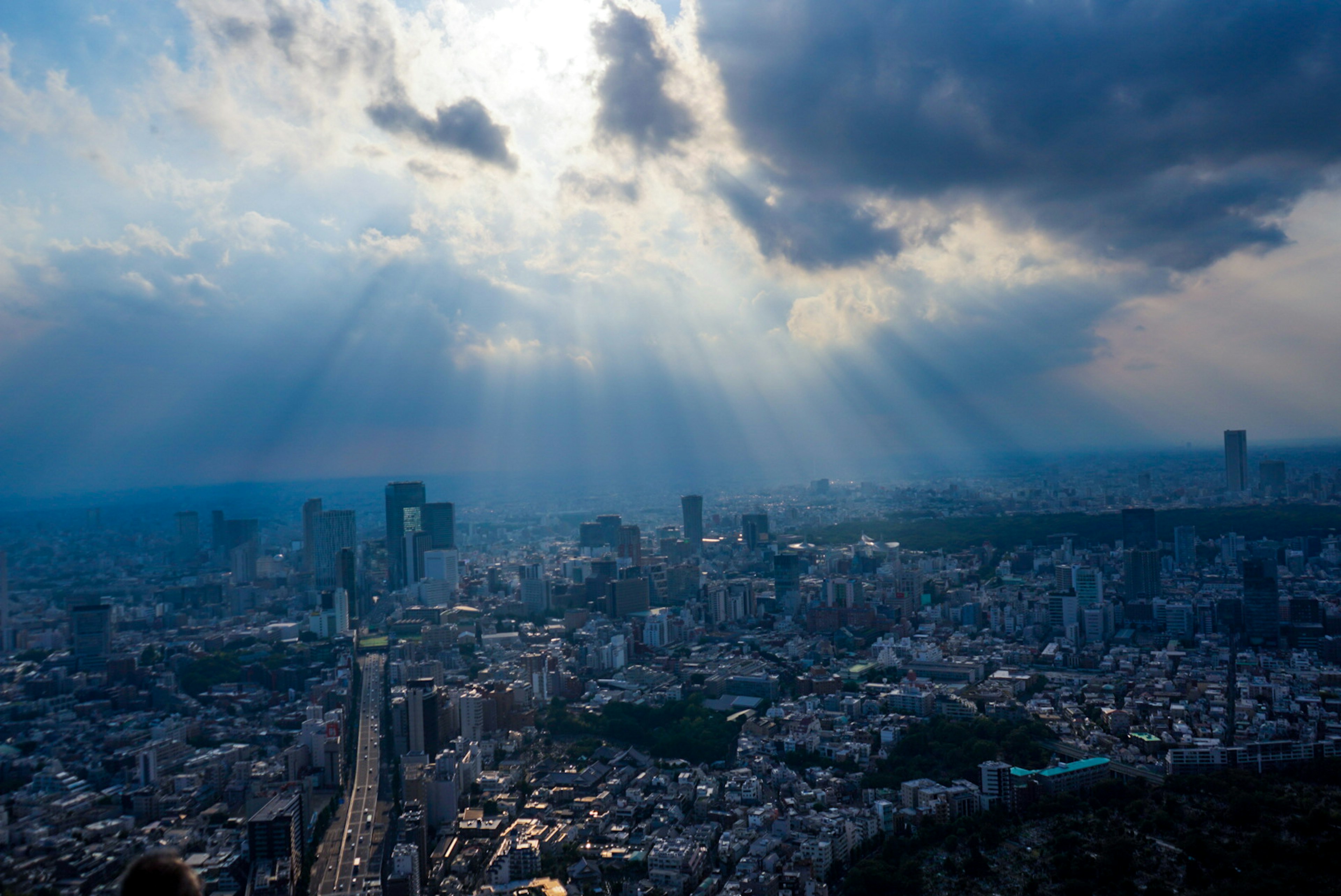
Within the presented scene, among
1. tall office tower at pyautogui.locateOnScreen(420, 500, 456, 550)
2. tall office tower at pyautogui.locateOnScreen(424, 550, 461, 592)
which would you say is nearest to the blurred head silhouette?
tall office tower at pyautogui.locateOnScreen(424, 550, 461, 592)

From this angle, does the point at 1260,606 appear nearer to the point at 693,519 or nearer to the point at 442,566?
the point at 693,519

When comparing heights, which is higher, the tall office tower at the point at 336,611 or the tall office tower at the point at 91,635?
the tall office tower at the point at 91,635

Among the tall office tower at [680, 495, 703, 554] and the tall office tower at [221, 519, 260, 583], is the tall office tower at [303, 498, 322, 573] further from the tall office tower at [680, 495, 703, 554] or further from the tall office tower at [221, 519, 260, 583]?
the tall office tower at [680, 495, 703, 554]

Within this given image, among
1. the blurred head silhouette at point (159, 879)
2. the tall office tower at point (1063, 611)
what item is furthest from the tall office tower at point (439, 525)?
the blurred head silhouette at point (159, 879)

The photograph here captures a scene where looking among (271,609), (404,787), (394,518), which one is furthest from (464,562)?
(404,787)

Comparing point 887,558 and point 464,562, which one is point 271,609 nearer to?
point 464,562

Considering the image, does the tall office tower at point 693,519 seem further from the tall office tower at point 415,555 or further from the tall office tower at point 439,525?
the tall office tower at point 415,555
